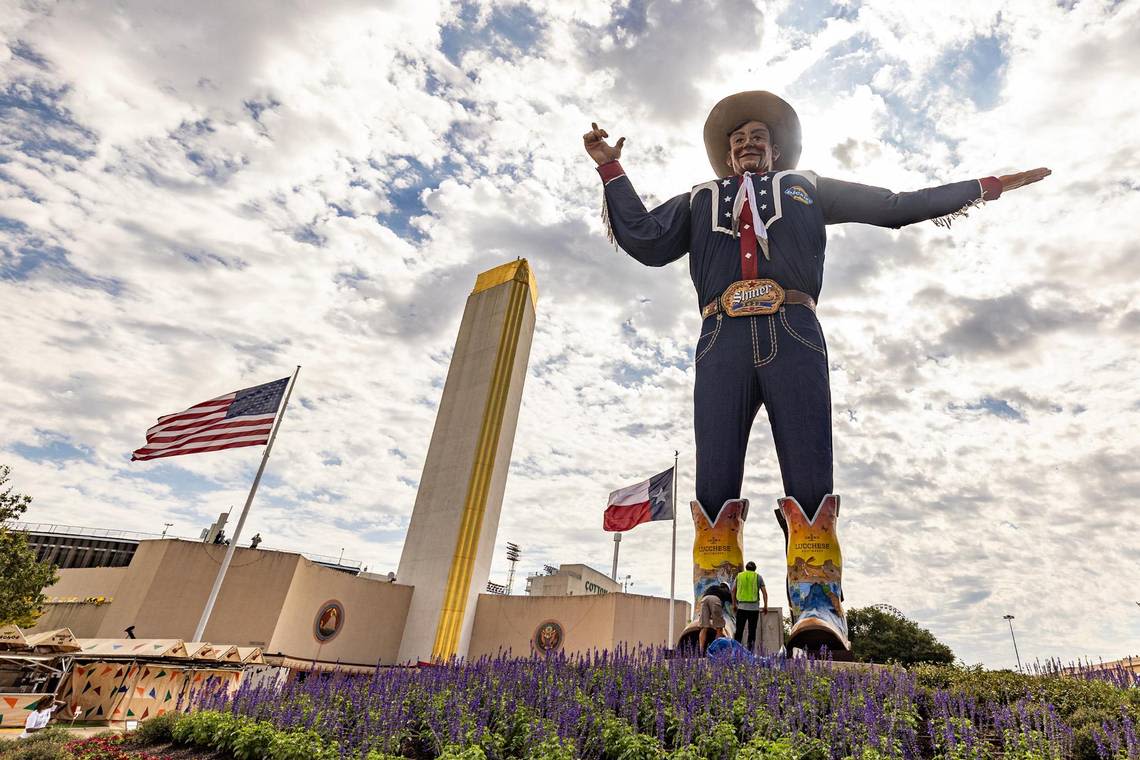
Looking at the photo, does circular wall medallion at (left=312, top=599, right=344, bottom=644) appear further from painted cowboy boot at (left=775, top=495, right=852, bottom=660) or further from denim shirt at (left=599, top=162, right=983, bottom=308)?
painted cowboy boot at (left=775, top=495, right=852, bottom=660)

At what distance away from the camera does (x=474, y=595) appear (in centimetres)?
2283

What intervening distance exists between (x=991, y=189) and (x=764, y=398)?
457cm

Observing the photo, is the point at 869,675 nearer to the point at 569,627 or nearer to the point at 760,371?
the point at 760,371

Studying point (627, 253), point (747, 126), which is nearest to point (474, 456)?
point (627, 253)

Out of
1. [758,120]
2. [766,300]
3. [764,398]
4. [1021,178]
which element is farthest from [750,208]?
[1021,178]

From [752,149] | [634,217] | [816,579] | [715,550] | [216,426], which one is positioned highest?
[752,149]

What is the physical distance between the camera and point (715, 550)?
8031 millimetres

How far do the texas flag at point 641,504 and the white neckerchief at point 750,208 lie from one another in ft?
28.2

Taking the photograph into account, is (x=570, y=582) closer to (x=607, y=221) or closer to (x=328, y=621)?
(x=328, y=621)

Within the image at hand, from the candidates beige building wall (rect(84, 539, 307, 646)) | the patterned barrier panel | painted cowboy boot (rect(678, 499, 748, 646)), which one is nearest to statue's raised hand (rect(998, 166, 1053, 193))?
painted cowboy boot (rect(678, 499, 748, 646))

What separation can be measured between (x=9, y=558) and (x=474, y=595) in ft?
52.1

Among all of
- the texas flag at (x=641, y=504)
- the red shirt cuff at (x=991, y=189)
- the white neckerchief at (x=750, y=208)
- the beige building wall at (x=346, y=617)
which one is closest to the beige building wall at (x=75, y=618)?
the beige building wall at (x=346, y=617)

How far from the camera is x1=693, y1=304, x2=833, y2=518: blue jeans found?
7.99 metres

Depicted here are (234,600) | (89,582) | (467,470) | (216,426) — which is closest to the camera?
(216,426)
